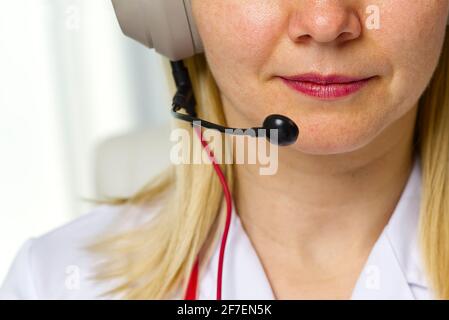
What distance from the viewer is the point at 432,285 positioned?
44.0 inches

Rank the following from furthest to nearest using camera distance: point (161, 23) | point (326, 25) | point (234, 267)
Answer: point (234, 267), point (161, 23), point (326, 25)

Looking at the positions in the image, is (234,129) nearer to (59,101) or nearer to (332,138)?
(332,138)

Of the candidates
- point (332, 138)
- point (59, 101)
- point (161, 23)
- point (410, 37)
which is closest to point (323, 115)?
point (332, 138)

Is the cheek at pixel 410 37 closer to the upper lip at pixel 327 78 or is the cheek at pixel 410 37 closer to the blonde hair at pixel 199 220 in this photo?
the upper lip at pixel 327 78

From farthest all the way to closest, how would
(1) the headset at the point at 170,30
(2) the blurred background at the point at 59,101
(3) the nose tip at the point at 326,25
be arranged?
(2) the blurred background at the point at 59,101 < (1) the headset at the point at 170,30 < (3) the nose tip at the point at 326,25

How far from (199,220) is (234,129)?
272 mm

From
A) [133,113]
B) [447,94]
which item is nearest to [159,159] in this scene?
[133,113]

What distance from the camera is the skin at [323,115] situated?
97 cm

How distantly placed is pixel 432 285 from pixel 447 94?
0.26m

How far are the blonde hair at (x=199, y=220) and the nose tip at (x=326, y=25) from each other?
0.24 m

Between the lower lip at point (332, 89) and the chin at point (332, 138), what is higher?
the lower lip at point (332, 89)

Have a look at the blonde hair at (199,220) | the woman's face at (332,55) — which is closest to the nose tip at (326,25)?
the woman's face at (332,55)

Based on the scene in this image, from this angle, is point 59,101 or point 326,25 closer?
point 326,25

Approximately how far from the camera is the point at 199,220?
48.7 inches
